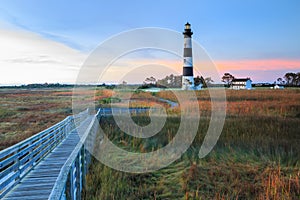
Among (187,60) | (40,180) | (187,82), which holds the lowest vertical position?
(40,180)

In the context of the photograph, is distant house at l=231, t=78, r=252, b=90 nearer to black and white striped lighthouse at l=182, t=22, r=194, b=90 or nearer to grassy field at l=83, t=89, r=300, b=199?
black and white striped lighthouse at l=182, t=22, r=194, b=90

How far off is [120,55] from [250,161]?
8620 millimetres

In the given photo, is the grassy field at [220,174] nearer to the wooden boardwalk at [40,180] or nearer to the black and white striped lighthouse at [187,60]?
the wooden boardwalk at [40,180]

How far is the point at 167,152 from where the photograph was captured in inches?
332

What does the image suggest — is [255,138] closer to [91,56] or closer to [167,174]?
[167,174]

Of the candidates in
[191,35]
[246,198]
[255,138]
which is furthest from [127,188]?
[191,35]

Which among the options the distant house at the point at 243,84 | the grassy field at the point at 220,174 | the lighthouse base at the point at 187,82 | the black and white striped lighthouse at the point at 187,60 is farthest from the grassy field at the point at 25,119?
the distant house at the point at 243,84

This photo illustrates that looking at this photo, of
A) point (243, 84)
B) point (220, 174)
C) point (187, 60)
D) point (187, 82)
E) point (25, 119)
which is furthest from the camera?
point (243, 84)

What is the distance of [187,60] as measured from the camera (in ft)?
120

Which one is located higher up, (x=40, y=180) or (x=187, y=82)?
(x=187, y=82)

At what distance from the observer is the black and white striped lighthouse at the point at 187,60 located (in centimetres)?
3603

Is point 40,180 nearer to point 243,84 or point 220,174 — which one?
point 220,174

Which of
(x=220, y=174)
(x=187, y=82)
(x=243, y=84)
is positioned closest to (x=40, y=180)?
(x=220, y=174)

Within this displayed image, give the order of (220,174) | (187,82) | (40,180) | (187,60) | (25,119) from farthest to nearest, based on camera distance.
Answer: (187,82), (187,60), (25,119), (220,174), (40,180)
